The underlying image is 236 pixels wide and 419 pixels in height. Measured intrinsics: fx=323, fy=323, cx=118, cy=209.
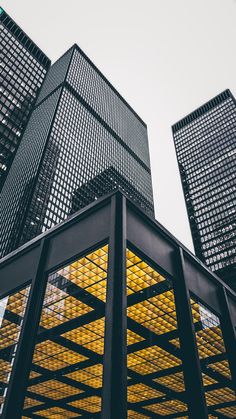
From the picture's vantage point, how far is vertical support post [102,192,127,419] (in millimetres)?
13051

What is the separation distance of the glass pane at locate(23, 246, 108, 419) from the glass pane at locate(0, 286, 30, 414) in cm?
195

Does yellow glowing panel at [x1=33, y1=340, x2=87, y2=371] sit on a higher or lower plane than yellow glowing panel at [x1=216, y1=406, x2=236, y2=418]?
lower

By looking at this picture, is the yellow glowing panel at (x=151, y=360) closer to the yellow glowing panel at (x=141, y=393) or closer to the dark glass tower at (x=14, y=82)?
the yellow glowing panel at (x=141, y=393)

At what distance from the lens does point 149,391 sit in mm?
35750

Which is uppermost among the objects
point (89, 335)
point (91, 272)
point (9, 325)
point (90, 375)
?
point (9, 325)

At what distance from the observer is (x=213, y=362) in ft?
109

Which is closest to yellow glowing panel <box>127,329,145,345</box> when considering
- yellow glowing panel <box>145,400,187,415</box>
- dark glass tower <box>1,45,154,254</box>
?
yellow glowing panel <box>145,400,187,415</box>

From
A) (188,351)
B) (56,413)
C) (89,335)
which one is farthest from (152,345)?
(56,413)

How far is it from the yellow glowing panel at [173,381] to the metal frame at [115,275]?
31.8ft

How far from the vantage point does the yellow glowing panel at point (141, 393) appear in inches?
1359

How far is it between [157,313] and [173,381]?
1195 cm

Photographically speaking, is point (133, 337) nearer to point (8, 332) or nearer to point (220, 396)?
point (8, 332)

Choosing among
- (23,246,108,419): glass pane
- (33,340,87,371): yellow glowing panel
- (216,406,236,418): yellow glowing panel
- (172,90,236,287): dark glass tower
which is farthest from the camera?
(172,90,236,287): dark glass tower

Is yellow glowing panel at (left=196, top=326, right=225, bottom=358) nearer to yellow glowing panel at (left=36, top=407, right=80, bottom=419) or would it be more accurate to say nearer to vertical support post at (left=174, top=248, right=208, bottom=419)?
vertical support post at (left=174, top=248, right=208, bottom=419)
